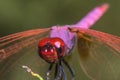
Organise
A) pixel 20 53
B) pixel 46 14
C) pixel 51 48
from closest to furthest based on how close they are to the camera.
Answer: pixel 51 48 < pixel 20 53 < pixel 46 14

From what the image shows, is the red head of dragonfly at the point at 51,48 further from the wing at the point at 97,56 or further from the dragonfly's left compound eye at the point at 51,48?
the wing at the point at 97,56

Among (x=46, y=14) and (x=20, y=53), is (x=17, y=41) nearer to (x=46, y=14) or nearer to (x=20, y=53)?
(x=20, y=53)

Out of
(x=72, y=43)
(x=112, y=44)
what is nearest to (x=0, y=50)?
(x=72, y=43)

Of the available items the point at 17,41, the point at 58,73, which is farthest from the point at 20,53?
the point at 58,73

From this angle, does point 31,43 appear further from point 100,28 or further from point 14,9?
point 100,28

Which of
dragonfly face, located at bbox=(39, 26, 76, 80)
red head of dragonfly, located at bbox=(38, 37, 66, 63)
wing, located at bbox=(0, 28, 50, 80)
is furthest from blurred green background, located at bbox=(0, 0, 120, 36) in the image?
red head of dragonfly, located at bbox=(38, 37, 66, 63)

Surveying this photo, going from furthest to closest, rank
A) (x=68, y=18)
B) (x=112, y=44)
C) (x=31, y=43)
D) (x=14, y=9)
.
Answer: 1. (x=68, y=18)
2. (x=14, y=9)
3. (x=31, y=43)
4. (x=112, y=44)
